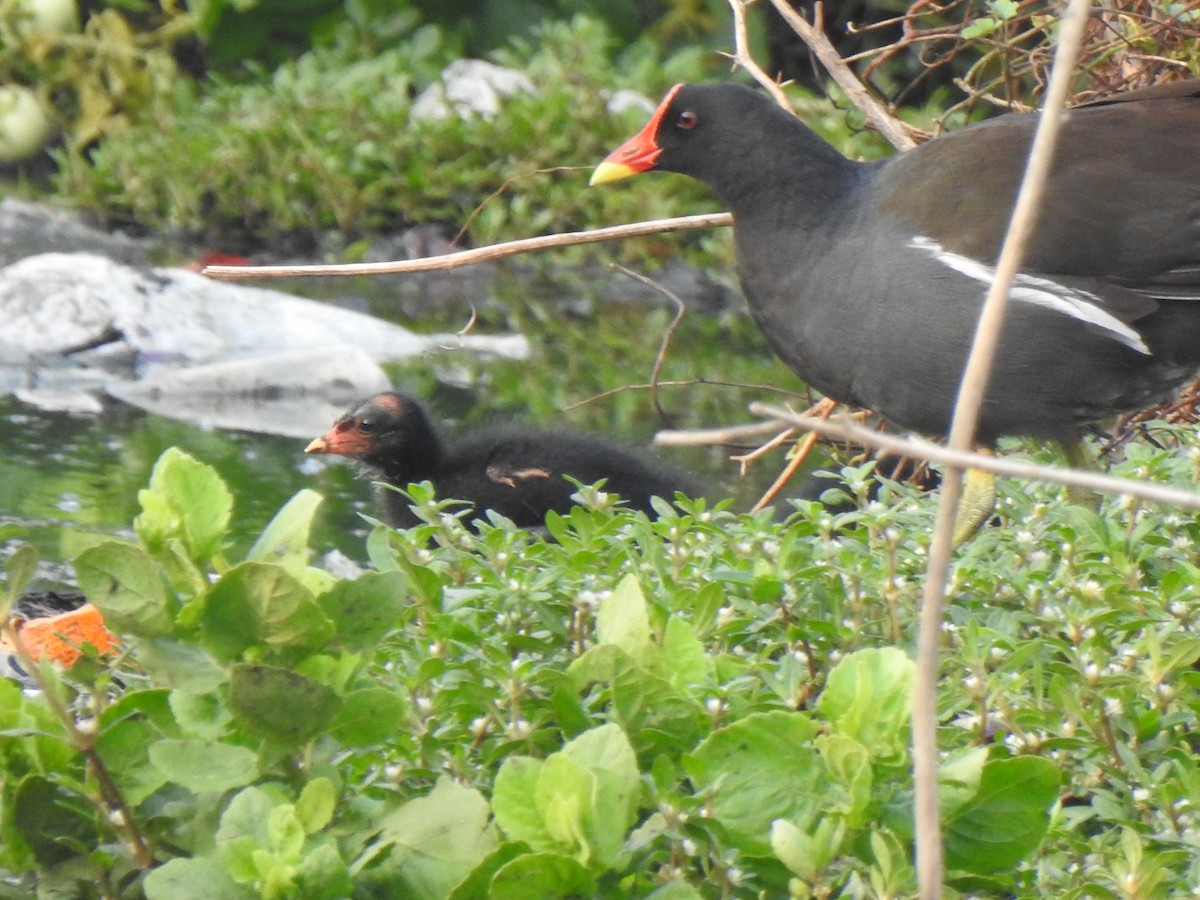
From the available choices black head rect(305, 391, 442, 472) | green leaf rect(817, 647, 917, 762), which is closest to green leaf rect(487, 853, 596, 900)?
green leaf rect(817, 647, 917, 762)

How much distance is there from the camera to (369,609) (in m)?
1.51

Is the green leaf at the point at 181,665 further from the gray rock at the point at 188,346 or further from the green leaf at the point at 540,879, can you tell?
the gray rock at the point at 188,346

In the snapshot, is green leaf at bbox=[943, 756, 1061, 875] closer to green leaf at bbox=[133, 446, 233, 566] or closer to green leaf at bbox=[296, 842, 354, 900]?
green leaf at bbox=[296, 842, 354, 900]

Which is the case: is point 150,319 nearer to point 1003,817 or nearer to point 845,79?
point 845,79

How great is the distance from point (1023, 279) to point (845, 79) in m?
0.87

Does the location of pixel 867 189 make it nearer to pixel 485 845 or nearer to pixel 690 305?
pixel 485 845

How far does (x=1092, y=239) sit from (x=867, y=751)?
1.46m

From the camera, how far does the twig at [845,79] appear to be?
10.7 ft

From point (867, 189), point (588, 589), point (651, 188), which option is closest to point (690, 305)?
point (651, 188)

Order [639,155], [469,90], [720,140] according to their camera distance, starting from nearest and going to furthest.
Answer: [720,140] → [639,155] → [469,90]

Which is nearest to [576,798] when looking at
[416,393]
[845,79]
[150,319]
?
[845,79]

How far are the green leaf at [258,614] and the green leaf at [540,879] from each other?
10.1 inches

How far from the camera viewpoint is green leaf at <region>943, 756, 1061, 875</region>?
1385mm

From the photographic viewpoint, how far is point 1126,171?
8.60 ft
